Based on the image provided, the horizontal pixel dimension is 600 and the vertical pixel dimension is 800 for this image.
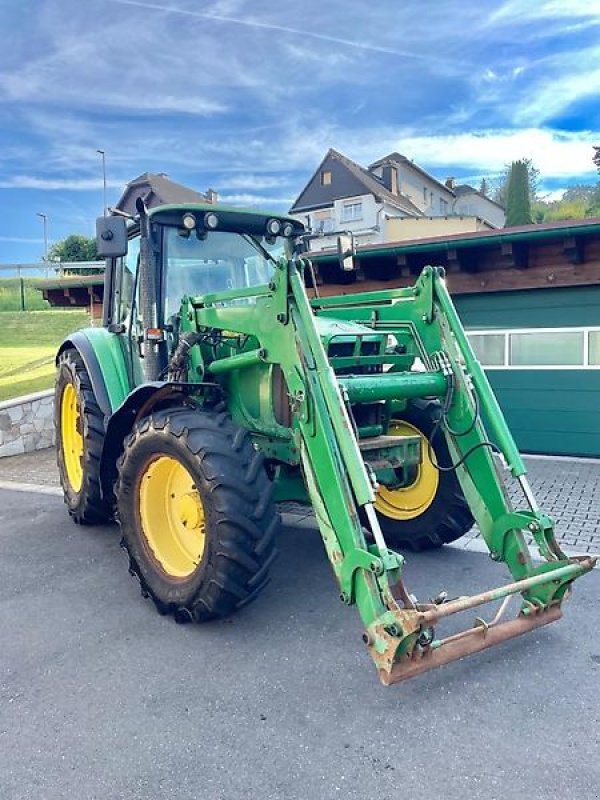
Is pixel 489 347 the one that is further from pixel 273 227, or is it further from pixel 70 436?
pixel 70 436

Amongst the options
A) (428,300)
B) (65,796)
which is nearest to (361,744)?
(65,796)

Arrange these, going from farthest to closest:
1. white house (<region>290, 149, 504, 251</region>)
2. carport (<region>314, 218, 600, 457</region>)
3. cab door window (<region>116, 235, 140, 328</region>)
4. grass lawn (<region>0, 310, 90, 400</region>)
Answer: white house (<region>290, 149, 504, 251</region>) → grass lawn (<region>0, 310, 90, 400</region>) → carport (<region>314, 218, 600, 457</region>) → cab door window (<region>116, 235, 140, 328</region>)

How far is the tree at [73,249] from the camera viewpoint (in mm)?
38781

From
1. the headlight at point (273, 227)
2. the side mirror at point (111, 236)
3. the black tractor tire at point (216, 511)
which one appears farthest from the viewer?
the headlight at point (273, 227)

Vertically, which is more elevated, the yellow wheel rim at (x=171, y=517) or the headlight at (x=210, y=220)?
the headlight at (x=210, y=220)

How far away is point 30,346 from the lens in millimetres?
17812

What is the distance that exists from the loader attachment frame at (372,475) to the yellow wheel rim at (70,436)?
249 centimetres

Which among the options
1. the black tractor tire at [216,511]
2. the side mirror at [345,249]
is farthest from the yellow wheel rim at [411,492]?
the black tractor tire at [216,511]

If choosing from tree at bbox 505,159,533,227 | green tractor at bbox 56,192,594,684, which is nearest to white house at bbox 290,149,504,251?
tree at bbox 505,159,533,227

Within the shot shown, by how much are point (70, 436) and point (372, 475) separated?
13.1ft

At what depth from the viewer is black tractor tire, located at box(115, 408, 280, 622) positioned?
10.7 ft

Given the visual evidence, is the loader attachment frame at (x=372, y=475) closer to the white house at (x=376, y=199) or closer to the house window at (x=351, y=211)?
the white house at (x=376, y=199)

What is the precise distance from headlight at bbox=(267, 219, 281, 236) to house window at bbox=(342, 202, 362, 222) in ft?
107

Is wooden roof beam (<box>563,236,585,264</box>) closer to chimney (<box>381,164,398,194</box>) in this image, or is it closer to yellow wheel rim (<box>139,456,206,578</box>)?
yellow wheel rim (<box>139,456,206,578</box>)
